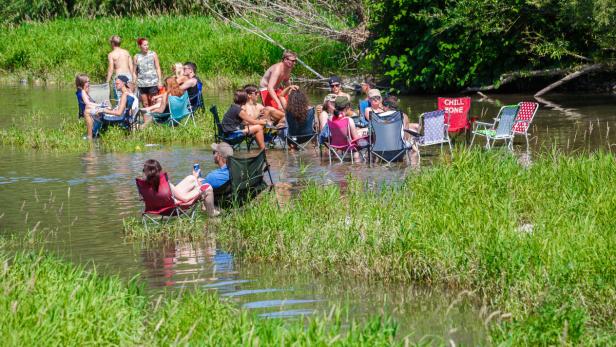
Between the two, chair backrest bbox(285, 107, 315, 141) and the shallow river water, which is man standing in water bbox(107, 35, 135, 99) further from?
chair backrest bbox(285, 107, 315, 141)

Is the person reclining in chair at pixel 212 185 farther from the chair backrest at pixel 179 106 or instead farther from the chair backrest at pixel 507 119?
the chair backrest at pixel 179 106

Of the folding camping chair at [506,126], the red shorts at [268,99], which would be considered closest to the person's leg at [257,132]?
the red shorts at [268,99]

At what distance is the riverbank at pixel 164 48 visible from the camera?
27.6 metres

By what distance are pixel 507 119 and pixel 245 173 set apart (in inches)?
198

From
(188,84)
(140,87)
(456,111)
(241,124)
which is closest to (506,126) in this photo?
(456,111)

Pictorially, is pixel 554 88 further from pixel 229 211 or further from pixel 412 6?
pixel 229 211

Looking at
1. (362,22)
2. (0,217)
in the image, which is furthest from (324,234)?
(362,22)

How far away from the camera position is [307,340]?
5.88 m

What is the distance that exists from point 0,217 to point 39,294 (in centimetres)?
485

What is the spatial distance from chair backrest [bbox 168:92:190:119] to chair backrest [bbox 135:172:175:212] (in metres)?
7.39

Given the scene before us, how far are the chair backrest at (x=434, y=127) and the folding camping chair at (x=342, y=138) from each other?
0.79 metres

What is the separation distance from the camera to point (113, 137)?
671 inches

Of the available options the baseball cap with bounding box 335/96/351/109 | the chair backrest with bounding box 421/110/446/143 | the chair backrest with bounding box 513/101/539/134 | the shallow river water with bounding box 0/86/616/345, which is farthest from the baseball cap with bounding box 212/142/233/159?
the chair backrest with bounding box 513/101/539/134

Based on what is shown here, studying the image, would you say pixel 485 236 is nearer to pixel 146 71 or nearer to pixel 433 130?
pixel 433 130
